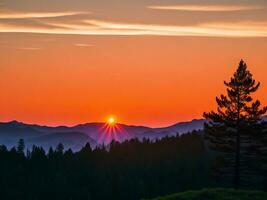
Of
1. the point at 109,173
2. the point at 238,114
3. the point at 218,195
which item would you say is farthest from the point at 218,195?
the point at 109,173

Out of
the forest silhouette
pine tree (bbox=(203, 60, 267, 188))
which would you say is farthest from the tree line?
pine tree (bbox=(203, 60, 267, 188))

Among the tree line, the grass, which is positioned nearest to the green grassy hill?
the grass

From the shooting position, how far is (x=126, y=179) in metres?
149

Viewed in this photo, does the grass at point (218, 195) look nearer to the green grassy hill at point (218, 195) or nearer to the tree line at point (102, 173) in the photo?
the green grassy hill at point (218, 195)

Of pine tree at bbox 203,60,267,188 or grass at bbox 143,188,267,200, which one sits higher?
pine tree at bbox 203,60,267,188

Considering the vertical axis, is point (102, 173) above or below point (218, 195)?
above

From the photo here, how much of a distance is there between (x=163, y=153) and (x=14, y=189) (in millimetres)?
49394

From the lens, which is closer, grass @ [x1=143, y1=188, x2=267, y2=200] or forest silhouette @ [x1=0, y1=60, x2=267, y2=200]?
grass @ [x1=143, y1=188, x2=267, y2=200]

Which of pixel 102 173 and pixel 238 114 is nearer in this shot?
pixel 238 114

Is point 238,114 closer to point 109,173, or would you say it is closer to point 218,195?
point 218,195

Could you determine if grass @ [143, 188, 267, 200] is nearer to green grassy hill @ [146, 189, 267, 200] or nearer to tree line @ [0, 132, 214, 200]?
green grassy hill @ [146, 189, 267, 200]

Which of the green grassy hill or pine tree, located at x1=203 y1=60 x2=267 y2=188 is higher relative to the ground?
pine tree, located at x1=203 y1=60 x2=267 y2=188

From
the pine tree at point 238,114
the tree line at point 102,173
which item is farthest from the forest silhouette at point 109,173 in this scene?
the pine tree at point 238,114

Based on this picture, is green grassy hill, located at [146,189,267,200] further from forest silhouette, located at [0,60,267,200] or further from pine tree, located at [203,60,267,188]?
forest silhouette, located at [0,60,267,200]
